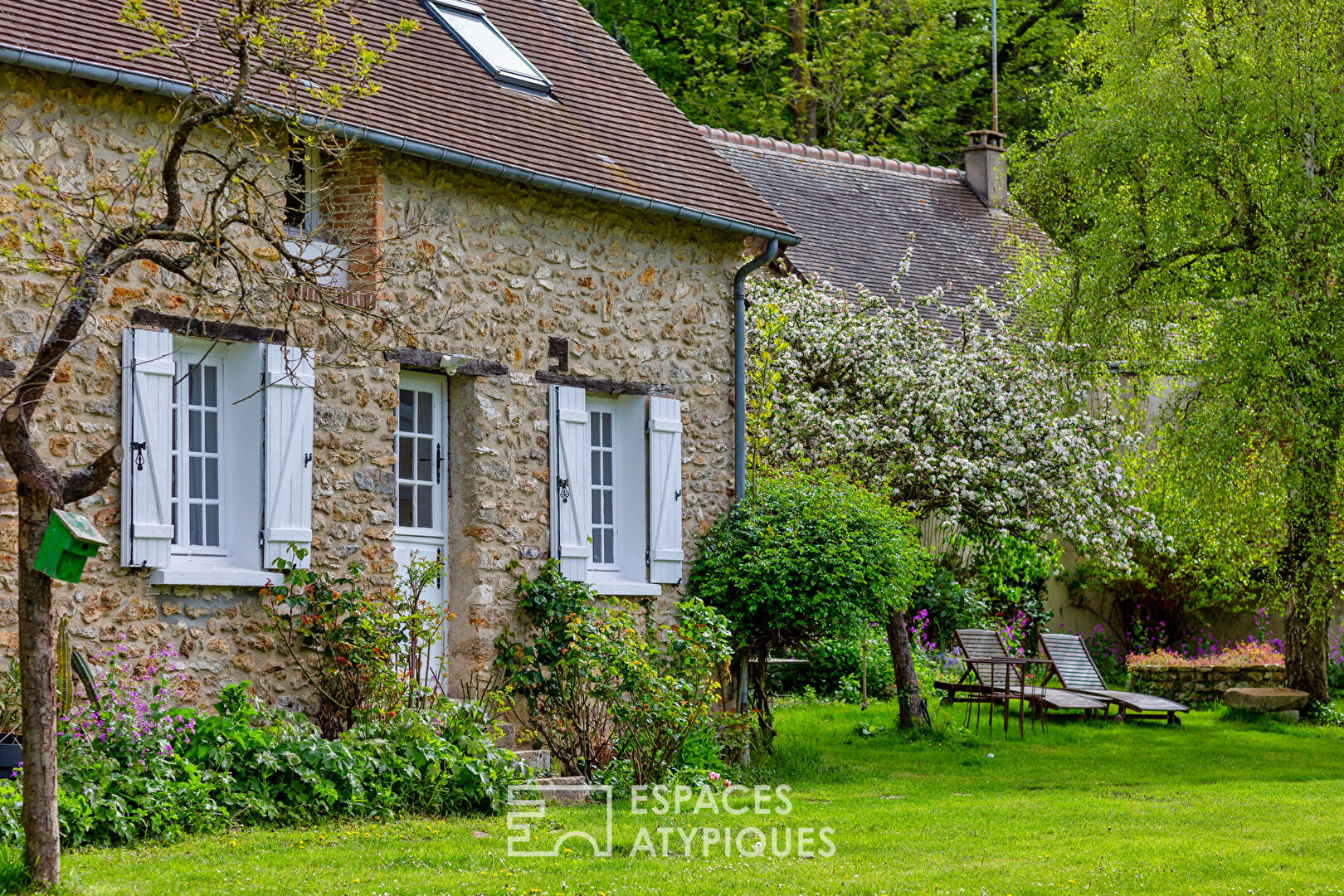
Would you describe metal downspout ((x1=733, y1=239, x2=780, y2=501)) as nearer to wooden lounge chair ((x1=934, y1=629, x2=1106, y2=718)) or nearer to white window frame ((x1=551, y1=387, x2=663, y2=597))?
white window frame ((x1=551, y1=387, x2=663, y2=597))

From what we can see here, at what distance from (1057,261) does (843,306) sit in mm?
2140

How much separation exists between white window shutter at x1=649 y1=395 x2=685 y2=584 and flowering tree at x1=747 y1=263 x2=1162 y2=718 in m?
1.68

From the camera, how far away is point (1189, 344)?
47.1ft

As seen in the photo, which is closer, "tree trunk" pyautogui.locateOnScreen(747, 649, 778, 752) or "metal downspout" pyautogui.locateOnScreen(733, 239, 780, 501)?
"tree trunk" pyautogui.locateOnScreen(747, 649, 778, 752)

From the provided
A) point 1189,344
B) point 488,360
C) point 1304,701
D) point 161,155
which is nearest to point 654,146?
point 488,360

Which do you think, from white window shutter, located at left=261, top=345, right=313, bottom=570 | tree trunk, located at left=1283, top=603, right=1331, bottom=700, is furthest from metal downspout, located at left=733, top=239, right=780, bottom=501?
tree trunk, located at left=1283, top=603, right=1331, bottom=700

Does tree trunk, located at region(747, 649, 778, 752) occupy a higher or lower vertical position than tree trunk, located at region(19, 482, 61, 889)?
lower

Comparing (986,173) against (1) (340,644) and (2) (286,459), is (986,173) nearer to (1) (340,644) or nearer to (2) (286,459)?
(2) (286,459)

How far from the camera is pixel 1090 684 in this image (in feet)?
51.3

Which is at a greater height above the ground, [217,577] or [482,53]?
[482,53]

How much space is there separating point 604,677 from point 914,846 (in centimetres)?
287

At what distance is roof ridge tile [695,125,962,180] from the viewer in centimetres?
2073

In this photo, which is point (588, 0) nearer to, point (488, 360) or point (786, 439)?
point (786, 439)

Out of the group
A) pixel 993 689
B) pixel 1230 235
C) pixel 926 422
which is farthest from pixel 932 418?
pixel 1230 235
